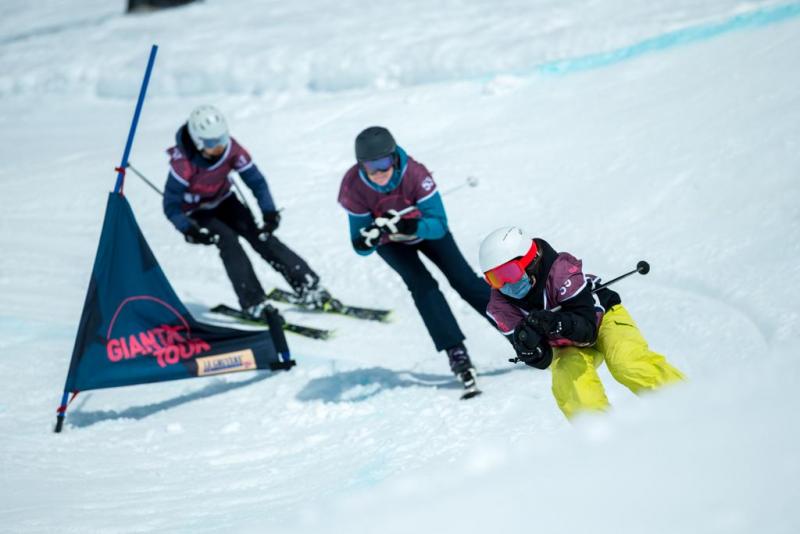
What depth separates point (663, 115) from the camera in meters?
10.5

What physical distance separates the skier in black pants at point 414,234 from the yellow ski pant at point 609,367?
151 centimetres

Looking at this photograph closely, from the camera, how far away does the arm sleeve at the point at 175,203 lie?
25.8ft

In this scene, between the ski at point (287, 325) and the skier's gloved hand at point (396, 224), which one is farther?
the ski at point (287, 325)

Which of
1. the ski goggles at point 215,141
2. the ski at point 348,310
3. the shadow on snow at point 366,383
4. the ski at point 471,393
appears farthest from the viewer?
the ski at point 348,310

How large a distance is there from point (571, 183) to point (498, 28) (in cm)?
593

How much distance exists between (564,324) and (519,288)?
35 cm

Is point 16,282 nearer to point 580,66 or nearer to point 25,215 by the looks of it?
point 25,215

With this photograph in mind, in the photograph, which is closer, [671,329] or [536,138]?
[671,329]

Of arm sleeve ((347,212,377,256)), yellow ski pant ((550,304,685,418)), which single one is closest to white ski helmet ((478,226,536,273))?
yellow ski pant ((550,304,685,418))

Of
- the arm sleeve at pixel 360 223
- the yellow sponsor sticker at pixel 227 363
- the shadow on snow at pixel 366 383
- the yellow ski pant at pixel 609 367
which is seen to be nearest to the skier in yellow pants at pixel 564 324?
the yellow ski pant at pixel 609 367

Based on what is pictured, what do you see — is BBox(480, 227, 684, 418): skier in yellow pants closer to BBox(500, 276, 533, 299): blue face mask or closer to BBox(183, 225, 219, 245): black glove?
BBox(500, 276, 533, 299): blue face mask

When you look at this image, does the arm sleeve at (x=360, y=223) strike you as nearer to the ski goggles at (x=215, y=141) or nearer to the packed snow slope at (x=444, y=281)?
the packed snow slope at (x=444, y=281)

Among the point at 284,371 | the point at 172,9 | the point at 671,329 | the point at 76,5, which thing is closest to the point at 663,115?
the point at 671,329

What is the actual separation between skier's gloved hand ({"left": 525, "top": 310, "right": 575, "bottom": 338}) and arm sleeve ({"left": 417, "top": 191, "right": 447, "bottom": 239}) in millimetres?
1774
